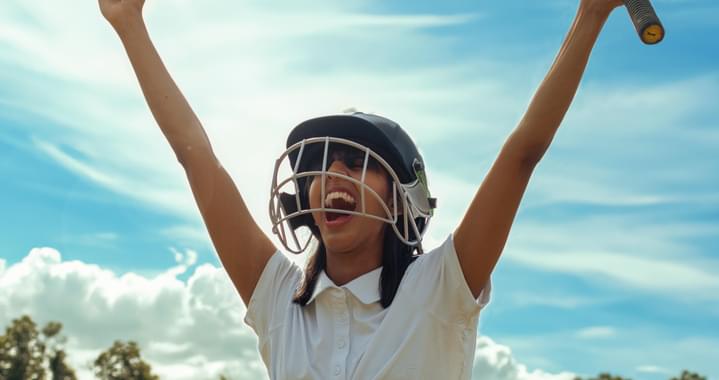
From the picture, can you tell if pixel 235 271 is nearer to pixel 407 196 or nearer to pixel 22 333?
pixel 407 196

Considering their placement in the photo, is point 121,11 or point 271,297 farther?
point 121,11

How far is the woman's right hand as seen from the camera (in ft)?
14.4

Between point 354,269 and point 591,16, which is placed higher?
point 591,16

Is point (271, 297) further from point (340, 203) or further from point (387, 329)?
point (387, 329)

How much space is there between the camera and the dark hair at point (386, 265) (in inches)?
151

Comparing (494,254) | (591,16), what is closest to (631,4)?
(591,16)

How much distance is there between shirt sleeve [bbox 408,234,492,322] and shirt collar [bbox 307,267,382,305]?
0.20 m

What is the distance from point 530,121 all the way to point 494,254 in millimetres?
529

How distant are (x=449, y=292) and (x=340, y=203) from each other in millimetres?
588

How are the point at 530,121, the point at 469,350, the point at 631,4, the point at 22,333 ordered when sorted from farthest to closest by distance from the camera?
the point at 22,333 → the point at 469,350 → the point at 530,121 → the point at 631,4

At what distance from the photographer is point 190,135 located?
4.20 meters

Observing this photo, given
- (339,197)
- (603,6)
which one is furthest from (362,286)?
(603,6)

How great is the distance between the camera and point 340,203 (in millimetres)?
3879

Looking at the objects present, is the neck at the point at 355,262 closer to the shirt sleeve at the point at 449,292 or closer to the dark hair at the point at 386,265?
the dark hair at the point at 386,265
